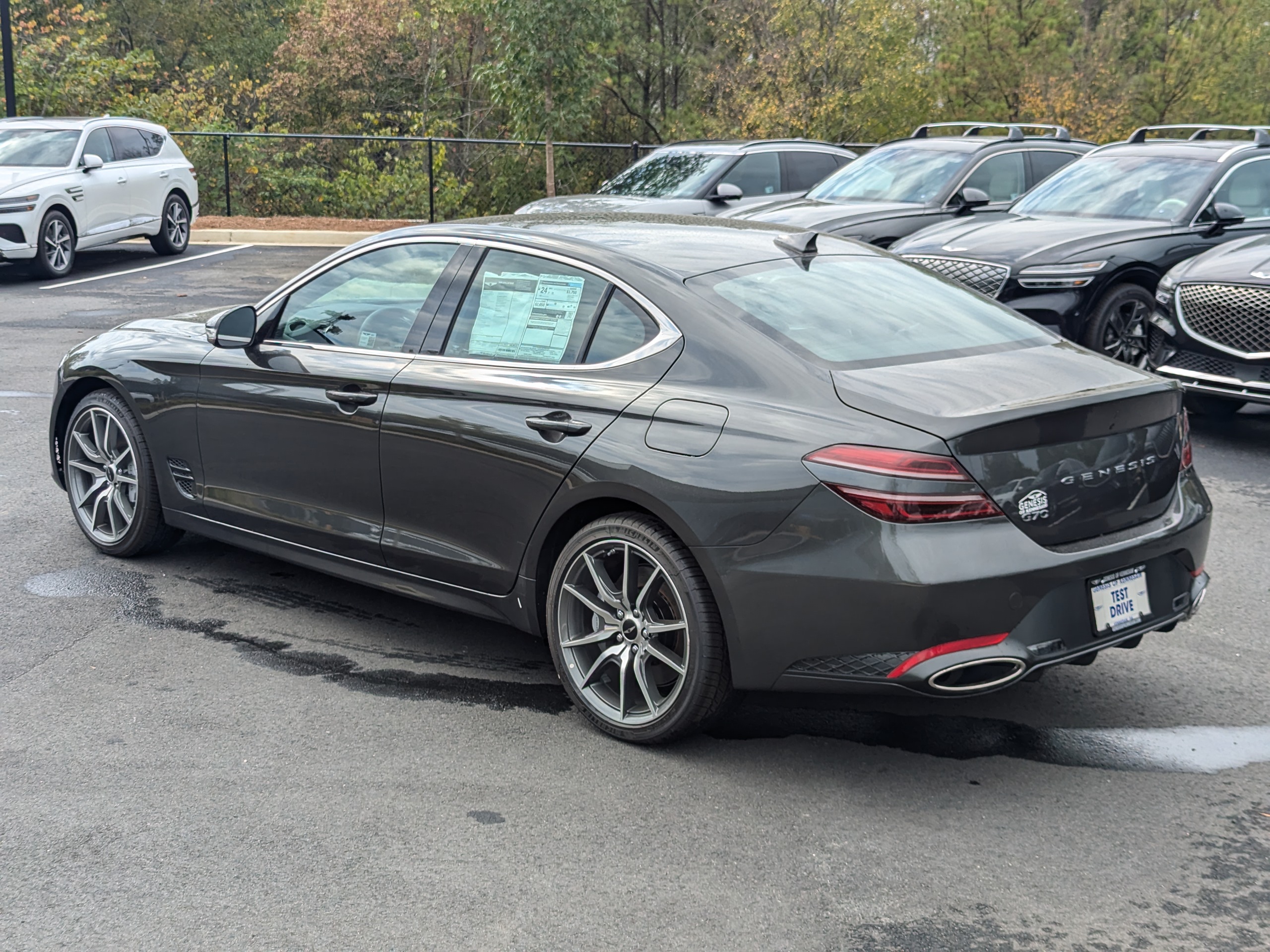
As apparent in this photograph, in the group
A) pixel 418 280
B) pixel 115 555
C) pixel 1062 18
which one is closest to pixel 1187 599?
pixel 418 280

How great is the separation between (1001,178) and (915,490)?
35.6 feet

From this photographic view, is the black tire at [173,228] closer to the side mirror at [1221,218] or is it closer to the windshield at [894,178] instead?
the windshield at [894,178]

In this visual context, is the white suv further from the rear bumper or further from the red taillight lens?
the red taillight lens

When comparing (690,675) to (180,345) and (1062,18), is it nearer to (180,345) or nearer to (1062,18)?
(180,345)

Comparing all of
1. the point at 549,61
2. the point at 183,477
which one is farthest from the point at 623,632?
the point at 549,61

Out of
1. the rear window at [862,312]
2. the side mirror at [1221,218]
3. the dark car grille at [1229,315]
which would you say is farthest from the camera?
the side mirror at [1221,218]

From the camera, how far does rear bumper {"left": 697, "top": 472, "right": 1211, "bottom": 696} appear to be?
3.70 meters

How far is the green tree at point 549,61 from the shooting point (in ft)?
70.4

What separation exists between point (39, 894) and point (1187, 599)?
11.4 ft

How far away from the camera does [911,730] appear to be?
4.49m

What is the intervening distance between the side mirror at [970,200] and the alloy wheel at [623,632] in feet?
29.4

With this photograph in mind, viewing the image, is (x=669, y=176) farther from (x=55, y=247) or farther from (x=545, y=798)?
(x=545, y=798)

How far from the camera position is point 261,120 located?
33.5 m

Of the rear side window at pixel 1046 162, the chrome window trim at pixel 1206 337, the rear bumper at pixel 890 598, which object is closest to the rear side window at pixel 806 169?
the rear side window at pixel 1046 162
